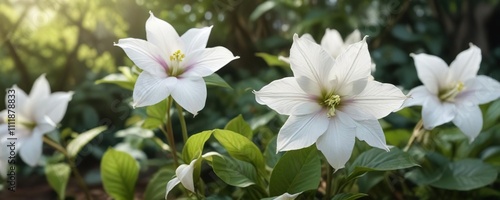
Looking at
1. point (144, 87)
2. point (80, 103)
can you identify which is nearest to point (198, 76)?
point (144, 87)

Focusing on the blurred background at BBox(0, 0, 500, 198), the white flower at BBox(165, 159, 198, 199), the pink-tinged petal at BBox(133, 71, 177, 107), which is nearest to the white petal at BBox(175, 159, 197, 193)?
the white flower at BBox(165, 159, 198, 199)

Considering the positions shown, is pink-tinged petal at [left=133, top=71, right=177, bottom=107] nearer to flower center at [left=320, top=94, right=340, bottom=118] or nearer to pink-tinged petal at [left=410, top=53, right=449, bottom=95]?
flower center at [left=320, top=94, right=340, bottom=118]

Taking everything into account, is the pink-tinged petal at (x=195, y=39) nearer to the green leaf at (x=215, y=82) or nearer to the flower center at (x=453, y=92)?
the green leaf at (x=215, y=82)

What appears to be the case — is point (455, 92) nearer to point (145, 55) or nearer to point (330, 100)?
point (330, 100)

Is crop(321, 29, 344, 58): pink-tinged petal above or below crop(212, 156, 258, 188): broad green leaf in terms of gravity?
above

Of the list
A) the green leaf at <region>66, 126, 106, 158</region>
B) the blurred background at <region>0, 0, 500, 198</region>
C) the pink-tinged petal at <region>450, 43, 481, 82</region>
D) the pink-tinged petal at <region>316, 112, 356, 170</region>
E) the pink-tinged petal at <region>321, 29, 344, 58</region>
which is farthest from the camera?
the blurred background at <region>0, 0, 500, 198</region>

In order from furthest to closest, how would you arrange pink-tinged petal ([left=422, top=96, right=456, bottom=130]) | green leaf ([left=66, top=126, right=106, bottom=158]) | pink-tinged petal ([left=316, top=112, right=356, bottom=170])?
green leaf ([left=66, top=126, right=106, bottom=158]), pink-tinged petal ([left=422, top=96, right=456, bottom=130]), pink-tinged petal ([left=316, top=112, right=356, bottom=170])
